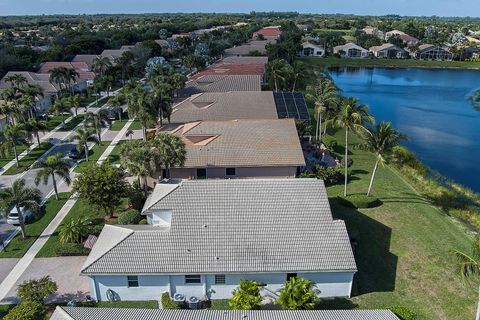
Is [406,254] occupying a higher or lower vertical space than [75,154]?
lower

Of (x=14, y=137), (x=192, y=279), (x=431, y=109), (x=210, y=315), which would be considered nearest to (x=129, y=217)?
(x=192, y=279)

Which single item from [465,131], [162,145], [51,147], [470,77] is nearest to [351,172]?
[162,145]

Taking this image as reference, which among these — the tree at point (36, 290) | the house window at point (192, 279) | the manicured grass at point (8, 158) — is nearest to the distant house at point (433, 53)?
the manicured grass at point (8, 158)

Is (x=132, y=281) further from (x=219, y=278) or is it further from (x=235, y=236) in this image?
(x=235, y=236)

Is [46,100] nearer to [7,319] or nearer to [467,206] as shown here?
[7,319]

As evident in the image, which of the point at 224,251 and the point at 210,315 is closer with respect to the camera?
the point at 210,315

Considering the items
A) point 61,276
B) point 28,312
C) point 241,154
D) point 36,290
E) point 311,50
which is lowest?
point 61,276

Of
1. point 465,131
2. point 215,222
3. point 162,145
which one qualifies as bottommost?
point 465,131
